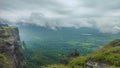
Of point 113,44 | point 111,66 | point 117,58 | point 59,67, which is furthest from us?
point 113,44

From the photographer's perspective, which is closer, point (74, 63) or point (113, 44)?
point (74, 63)

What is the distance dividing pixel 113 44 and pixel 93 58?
25786 mm

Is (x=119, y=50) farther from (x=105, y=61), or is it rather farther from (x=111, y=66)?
(x=111, y=66)

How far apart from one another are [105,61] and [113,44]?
30.4m

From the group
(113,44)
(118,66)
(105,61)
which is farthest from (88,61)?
(113,44)

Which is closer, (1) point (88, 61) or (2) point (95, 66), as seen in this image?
(2) point (95, 66)

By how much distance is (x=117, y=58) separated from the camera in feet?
308

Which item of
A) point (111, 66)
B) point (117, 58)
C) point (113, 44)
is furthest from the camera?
point (113, 44)

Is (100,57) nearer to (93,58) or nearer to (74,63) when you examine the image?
(93,58)

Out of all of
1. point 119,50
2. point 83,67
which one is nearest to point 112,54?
point 119,50

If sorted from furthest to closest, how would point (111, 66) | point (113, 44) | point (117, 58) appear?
point (113, 44) < point (117, 58) < point (111, 66)

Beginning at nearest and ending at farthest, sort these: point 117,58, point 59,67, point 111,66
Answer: point 111,66
point 117,58
point 59,67

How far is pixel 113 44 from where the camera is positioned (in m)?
125

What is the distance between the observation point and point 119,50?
102 m
